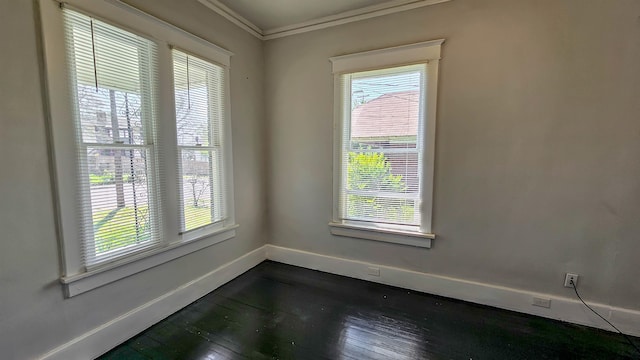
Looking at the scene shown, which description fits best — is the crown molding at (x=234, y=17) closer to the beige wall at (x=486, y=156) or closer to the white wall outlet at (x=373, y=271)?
the beige wall at (x=486, y=156)

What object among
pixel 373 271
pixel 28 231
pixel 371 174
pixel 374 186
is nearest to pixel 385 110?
pixel 371 174

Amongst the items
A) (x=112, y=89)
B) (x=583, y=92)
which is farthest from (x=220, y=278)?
(x=583, y=92)

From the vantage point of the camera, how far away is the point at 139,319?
6.76 feet

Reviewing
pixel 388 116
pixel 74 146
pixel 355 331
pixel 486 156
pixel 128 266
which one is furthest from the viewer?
pixel 388 116

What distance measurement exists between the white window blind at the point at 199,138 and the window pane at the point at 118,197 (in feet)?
1.10

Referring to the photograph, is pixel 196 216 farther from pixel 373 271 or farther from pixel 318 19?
pixel 318 19

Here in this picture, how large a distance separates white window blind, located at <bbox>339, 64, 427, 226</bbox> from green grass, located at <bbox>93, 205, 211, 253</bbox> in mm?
1883

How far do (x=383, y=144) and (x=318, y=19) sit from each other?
1527 millimetres

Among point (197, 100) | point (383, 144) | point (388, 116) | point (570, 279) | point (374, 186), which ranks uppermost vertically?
point (197, 100)

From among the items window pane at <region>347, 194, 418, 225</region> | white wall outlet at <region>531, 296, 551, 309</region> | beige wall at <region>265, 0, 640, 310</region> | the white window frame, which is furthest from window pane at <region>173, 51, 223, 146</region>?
white wall outlet at <region>531, 296, 551, 309</region>

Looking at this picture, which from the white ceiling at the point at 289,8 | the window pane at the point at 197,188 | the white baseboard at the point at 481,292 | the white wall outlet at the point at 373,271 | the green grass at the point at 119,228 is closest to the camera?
the green grass at the point at 119,228

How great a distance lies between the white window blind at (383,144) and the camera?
2.62 metres

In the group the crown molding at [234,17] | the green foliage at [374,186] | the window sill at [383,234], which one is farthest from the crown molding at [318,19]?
the window sill at [383,234]

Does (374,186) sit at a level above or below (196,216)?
above
